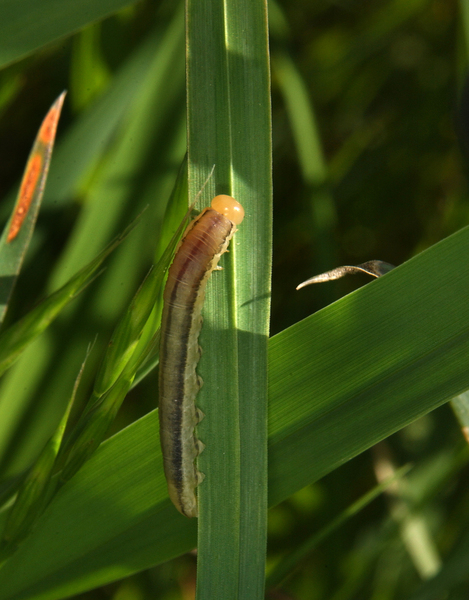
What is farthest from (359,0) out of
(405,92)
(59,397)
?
(59,397)

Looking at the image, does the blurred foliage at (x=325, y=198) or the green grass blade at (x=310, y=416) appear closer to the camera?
the green grass blade at (x=310, y=416)

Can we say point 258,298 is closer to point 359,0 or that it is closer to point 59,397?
point 59,397

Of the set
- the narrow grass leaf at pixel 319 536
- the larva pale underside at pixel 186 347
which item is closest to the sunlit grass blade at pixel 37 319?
the larva pale underside at pixel 186 347

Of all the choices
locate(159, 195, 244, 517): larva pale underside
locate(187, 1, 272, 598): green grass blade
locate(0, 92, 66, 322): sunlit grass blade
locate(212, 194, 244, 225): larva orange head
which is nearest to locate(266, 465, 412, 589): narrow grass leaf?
locate(187, 1, 272, 598): green grass blade

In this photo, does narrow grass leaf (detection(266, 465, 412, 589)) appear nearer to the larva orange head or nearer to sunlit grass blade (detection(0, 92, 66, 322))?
the larva orange head

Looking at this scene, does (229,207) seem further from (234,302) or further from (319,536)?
(319,536)

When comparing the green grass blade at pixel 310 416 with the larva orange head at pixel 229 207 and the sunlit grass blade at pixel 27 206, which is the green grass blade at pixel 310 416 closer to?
the larva orange head at pixel 229 207

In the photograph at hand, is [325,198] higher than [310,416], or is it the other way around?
[310,416]

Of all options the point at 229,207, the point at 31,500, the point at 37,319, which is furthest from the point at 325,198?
the point at 31,500

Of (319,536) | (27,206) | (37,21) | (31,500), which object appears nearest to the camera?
(31,500)
